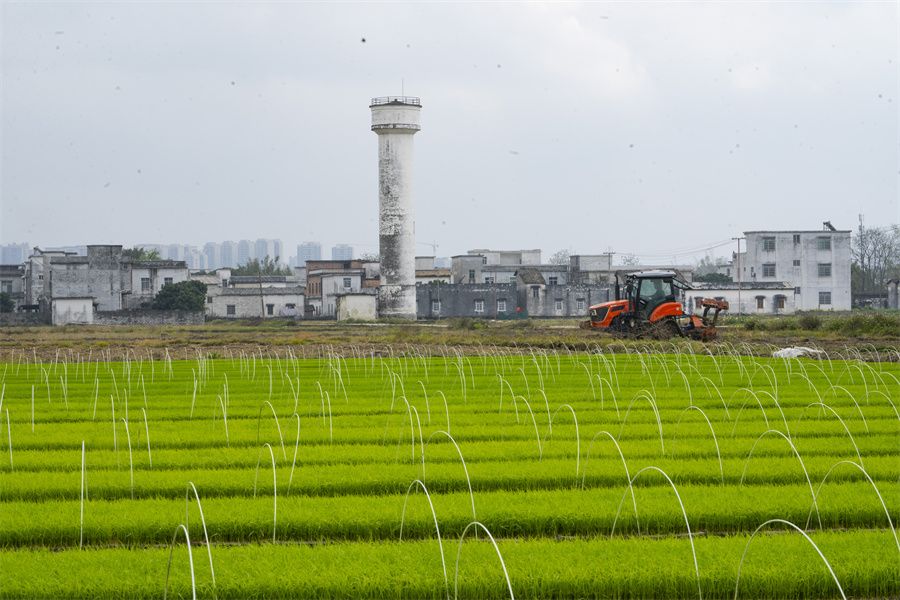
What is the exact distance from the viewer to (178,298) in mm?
61594

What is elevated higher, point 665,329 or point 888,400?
point 665,329

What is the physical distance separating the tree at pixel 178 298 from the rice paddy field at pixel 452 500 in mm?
44194

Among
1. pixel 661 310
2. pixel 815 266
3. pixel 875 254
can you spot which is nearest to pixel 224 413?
pixel 661 310

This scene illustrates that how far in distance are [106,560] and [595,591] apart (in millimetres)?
3546

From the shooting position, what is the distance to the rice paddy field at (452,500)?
731 centimetres

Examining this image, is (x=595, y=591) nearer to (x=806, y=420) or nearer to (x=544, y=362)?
(x=806, y=420)

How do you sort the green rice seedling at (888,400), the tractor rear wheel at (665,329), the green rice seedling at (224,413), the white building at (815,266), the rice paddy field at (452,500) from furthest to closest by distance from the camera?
the white building at (815,266) < the tractor rear wheel at (665,329) < the green rice seedling at (888,400) < the green rice seedling at (224,413) < the rice paddy field at (452,500)

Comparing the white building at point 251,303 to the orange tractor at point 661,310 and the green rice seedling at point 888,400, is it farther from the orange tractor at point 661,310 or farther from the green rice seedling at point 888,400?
the green rice seedling at point 888,400

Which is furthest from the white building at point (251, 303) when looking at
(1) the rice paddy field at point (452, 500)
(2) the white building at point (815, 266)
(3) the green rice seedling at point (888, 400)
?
(3) the green rice seedling at point (888, 400)

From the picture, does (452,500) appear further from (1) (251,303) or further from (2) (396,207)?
(1) (251,303)

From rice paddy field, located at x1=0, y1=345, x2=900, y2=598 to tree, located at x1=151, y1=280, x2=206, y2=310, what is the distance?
44194 mm

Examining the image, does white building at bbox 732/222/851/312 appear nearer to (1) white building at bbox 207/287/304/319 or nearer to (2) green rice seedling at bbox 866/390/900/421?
(1) white building at bbox 207/287/304/319

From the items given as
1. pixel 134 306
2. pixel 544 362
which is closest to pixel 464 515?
pixel 544 362

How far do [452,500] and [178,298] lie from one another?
178ft
